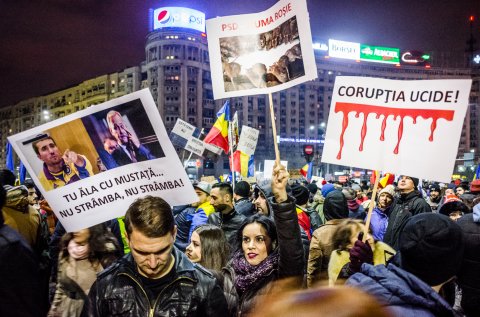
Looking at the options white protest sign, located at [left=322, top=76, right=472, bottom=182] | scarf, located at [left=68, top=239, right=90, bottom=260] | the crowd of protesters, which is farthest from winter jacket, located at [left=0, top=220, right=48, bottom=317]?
white protest sign, located at [left=322, top=76, right=472, bottom=182]

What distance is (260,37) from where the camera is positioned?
4.37 meters

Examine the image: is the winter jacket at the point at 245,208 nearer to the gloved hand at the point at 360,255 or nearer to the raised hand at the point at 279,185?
the raised hand at the point at 279,185

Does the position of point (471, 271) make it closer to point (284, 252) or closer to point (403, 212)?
point (284, 252)

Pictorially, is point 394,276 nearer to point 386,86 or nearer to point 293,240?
point 293,240

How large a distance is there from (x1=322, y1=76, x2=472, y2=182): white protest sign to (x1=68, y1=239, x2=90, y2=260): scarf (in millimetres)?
2352

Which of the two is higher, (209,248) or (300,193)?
(300,193)

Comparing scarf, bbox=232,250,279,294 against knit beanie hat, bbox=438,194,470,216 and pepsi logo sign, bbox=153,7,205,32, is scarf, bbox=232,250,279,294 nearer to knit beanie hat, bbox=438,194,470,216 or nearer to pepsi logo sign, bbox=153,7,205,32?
knit beanie hat, bbox=438,194,470,216

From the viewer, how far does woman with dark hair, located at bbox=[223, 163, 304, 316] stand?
133 inches

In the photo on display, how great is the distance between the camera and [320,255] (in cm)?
478

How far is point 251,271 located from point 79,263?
4.91ft

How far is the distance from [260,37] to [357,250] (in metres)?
2.40

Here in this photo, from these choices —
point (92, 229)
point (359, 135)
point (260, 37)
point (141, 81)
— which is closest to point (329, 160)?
point (359, 135)

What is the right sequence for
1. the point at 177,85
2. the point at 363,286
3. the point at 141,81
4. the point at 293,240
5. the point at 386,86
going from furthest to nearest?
the point at 141,81
the point at 177,85
the point at 386,86
the point at 293,240
the point at 363,286

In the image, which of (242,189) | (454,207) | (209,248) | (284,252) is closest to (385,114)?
(284,252)
